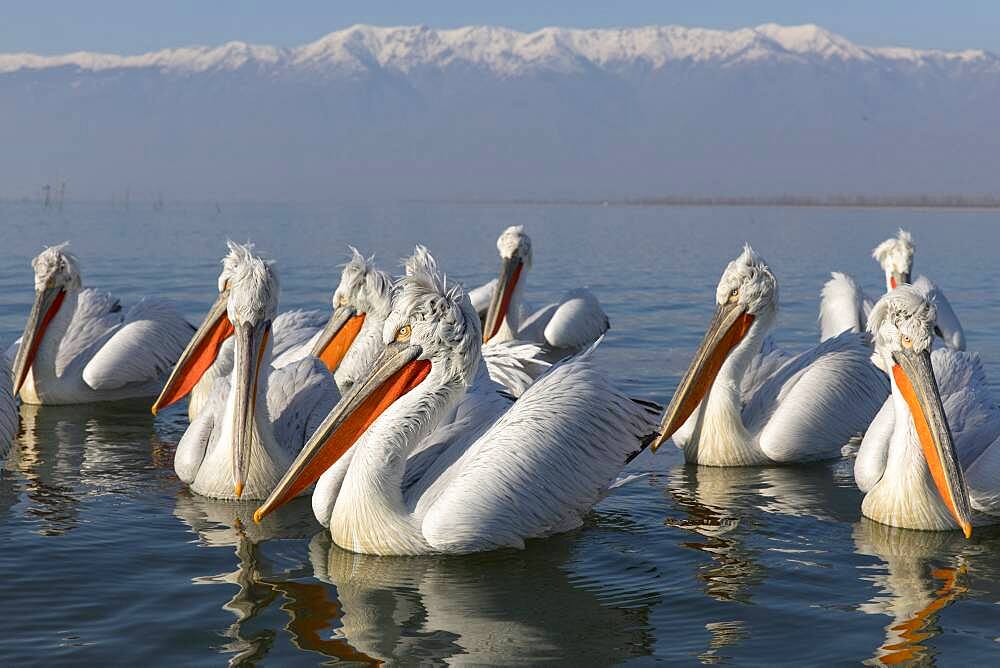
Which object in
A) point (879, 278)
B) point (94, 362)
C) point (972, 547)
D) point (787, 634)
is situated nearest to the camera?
point (787, 634)

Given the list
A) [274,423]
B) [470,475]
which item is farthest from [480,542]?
[274,423]

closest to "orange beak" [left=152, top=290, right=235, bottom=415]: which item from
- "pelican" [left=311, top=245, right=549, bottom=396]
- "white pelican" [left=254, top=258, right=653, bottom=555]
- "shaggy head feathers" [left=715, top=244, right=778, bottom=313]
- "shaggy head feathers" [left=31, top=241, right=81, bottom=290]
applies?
"pelican" [left=311, top=245, right=549, bottom=396]

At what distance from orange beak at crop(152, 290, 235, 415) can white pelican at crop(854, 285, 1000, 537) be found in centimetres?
326

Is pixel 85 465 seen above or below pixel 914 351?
below

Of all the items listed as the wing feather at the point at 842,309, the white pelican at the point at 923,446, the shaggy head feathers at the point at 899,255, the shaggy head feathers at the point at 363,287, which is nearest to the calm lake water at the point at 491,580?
the white pelican at the point at 923,446

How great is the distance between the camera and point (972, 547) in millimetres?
5152

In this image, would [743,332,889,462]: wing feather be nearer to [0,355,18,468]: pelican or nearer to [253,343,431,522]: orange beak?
[253,343,431,522]: orange beak

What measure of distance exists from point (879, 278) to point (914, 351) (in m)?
15.8

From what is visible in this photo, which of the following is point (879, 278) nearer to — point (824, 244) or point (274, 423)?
point (824, 244)

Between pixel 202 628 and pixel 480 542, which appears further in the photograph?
pixel 480 542

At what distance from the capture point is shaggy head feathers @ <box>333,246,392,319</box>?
299 inches

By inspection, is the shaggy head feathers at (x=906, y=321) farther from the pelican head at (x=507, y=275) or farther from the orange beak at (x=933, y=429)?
the pelican head at (x=507, y=275)

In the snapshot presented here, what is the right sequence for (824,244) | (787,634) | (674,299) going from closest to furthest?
(787,634) → (674,299) → (824,244)

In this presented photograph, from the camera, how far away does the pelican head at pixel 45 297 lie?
8195 millimetres
